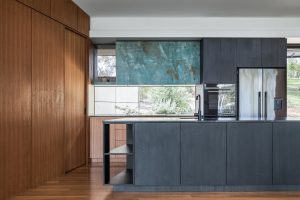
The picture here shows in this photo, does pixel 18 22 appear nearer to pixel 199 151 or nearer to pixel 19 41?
pixel 19 41

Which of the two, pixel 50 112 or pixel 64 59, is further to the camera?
pixel 64 59

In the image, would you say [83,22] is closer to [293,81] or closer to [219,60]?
[219,60]

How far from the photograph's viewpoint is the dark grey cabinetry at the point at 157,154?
161 inches

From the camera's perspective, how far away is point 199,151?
13.5 ft

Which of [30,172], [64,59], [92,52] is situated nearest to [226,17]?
[92,52]

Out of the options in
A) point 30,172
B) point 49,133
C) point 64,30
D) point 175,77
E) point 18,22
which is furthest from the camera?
point 175,77

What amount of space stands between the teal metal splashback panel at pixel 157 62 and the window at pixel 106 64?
1.50ft

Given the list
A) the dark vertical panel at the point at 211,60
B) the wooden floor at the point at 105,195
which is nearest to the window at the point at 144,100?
the dark vertical panel at the point at 211,60

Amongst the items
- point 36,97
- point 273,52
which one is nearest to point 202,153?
point 36,97

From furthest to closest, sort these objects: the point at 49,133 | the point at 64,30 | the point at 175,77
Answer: the point at 175,77 < the point at 64,30 < the point at 49,133

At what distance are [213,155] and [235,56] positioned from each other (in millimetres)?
2686

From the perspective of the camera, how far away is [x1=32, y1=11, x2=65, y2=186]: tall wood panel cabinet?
4312 millimetres

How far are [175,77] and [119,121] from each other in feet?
8.46

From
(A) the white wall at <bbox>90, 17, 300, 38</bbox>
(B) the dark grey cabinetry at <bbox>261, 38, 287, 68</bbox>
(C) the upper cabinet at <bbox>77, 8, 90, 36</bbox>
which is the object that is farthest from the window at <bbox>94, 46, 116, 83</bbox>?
(B) the dark grey cabinetry at <bbox>261, 38, 287, 68</bbox>
